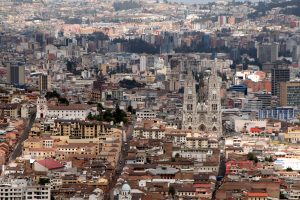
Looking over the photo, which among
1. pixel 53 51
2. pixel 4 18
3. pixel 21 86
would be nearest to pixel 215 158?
pixel 21 86

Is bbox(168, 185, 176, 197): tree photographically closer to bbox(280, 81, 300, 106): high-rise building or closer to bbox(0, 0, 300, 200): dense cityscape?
bbox(0, 0, 300, 200): dense cityscape

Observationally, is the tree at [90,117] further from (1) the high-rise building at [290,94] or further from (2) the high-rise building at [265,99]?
(1) the high-rise building at [290,94]

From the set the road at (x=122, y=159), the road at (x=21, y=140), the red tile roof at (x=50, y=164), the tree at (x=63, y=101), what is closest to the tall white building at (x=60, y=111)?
the road at (x=21, y=140)

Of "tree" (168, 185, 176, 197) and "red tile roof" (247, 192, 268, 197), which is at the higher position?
"red tile roof" (247, 192, 268, 197)

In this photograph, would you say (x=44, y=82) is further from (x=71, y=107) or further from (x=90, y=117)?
(x=90, y=117)

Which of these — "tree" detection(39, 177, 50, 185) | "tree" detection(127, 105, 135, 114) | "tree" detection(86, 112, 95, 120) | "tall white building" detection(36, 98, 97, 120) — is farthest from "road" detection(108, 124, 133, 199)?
"tree" detection(127, 105, 135, 114)

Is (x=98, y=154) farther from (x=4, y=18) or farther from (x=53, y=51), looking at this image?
(x=4, y=18)
